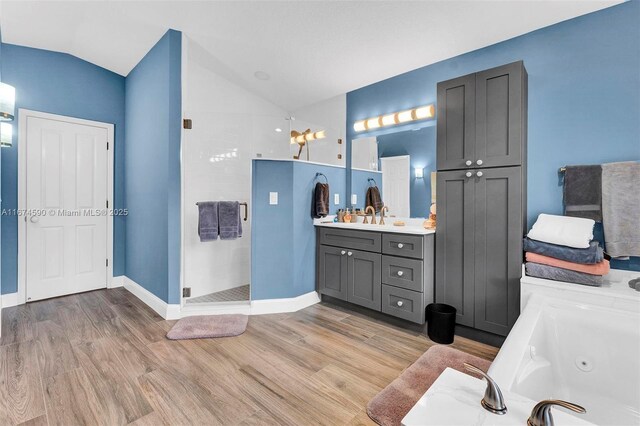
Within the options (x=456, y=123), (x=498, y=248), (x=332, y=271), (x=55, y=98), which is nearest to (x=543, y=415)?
(x=498, y=248)

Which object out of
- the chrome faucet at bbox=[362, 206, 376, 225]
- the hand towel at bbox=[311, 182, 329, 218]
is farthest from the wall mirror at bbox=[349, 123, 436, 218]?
the hand towel at bbox=[311, 182, 329, 218]

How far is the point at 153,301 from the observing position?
10.3ft

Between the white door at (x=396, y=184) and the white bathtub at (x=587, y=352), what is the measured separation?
60.2 inches

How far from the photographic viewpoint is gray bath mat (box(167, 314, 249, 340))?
2508mm

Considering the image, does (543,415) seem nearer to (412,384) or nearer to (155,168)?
(412,384)

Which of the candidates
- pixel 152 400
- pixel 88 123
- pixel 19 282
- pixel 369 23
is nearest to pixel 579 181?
pixel 369 23

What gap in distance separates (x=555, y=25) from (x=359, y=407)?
10.3 feet

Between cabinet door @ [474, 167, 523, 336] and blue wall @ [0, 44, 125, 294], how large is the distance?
4253mm

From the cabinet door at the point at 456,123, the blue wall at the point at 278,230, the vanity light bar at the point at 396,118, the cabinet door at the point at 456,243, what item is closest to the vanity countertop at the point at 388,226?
the cabinet door at the point at 456,243

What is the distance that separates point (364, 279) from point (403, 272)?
0.43m

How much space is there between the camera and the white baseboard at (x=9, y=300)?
3.17m

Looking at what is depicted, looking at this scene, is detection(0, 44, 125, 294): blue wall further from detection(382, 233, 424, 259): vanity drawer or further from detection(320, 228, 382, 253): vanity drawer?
detection(382, 233, 424, 259): vanity drawer

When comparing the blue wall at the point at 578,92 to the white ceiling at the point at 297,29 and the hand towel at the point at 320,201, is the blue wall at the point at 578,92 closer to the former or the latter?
the white ceiling at the point at 297,29

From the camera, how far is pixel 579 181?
7.11ft
